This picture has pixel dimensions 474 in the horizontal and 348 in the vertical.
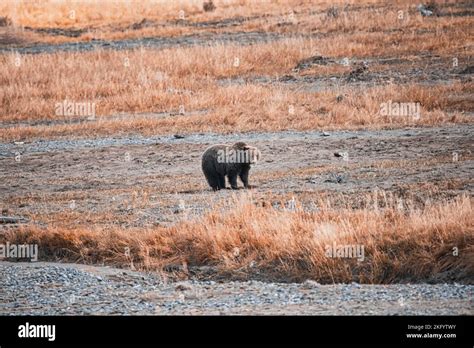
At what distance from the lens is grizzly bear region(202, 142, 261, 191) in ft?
54.2

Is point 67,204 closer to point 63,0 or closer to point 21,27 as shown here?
point 21,27

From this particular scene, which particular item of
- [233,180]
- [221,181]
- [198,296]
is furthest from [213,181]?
[198,296]

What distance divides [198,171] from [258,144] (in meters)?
2.39

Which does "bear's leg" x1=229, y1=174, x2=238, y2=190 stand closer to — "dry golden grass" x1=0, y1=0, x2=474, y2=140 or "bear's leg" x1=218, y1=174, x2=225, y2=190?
"bear's leg" x1=218, y1=174, x2=225, y2=190

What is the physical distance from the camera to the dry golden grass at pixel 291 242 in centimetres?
1172

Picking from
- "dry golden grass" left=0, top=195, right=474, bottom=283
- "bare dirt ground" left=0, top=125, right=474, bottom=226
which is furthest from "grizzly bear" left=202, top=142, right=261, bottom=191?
"dry golden grass" left=0, top=195, right=474, bottom=283

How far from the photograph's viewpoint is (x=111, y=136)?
2375 cm

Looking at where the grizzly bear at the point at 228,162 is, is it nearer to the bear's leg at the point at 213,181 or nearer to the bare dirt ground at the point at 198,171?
the bear's leg at the point at 213,181

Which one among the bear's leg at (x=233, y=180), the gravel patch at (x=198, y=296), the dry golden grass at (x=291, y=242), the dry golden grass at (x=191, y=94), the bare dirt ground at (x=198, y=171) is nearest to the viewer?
the gravel patch at (x=198, y=296)

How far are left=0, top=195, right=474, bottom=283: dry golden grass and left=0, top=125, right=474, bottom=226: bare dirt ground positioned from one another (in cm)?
129

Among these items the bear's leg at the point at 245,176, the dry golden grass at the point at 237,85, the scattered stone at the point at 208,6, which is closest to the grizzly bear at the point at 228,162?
the bear's leg at the point at 245,176

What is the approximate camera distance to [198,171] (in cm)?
1947

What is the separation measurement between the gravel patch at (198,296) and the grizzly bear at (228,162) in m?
4.47
